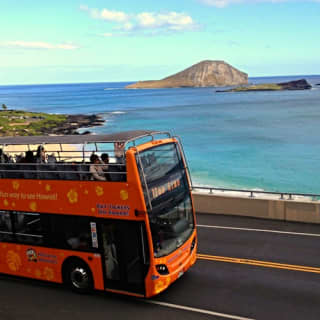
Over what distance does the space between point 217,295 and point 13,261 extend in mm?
5391

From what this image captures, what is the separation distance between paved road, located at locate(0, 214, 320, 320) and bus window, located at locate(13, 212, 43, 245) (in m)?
1.38

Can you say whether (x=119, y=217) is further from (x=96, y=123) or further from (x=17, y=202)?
(x=96, y=123)

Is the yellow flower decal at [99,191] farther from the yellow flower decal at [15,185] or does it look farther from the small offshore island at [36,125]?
the small offshore island at [36,125]

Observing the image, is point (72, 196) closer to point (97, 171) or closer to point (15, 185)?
point (97, 171)

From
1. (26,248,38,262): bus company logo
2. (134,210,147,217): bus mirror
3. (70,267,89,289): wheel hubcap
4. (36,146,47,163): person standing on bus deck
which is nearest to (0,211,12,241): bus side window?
(26,248,38,262): bus company logo

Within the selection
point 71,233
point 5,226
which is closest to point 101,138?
point 71,233

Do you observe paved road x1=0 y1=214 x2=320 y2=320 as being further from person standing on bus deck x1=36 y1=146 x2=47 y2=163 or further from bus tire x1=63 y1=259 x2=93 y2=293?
person standing on bus deck x1=36 y1=146 x2=47 y2=163

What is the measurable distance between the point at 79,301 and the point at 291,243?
6.92 m

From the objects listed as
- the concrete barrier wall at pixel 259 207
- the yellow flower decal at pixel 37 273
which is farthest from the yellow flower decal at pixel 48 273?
the concrete barrier wall at pixel 259 207

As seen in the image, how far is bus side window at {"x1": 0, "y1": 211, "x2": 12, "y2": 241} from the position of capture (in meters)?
10.8

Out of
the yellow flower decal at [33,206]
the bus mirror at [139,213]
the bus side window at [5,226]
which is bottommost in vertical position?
the bus side window at [5,226]

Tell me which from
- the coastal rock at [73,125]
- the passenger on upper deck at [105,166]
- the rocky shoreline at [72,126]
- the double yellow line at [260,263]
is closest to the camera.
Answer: the passenger on upper deck at [105,166]

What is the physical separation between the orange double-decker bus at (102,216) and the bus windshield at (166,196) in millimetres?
22

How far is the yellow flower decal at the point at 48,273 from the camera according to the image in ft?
33.9
